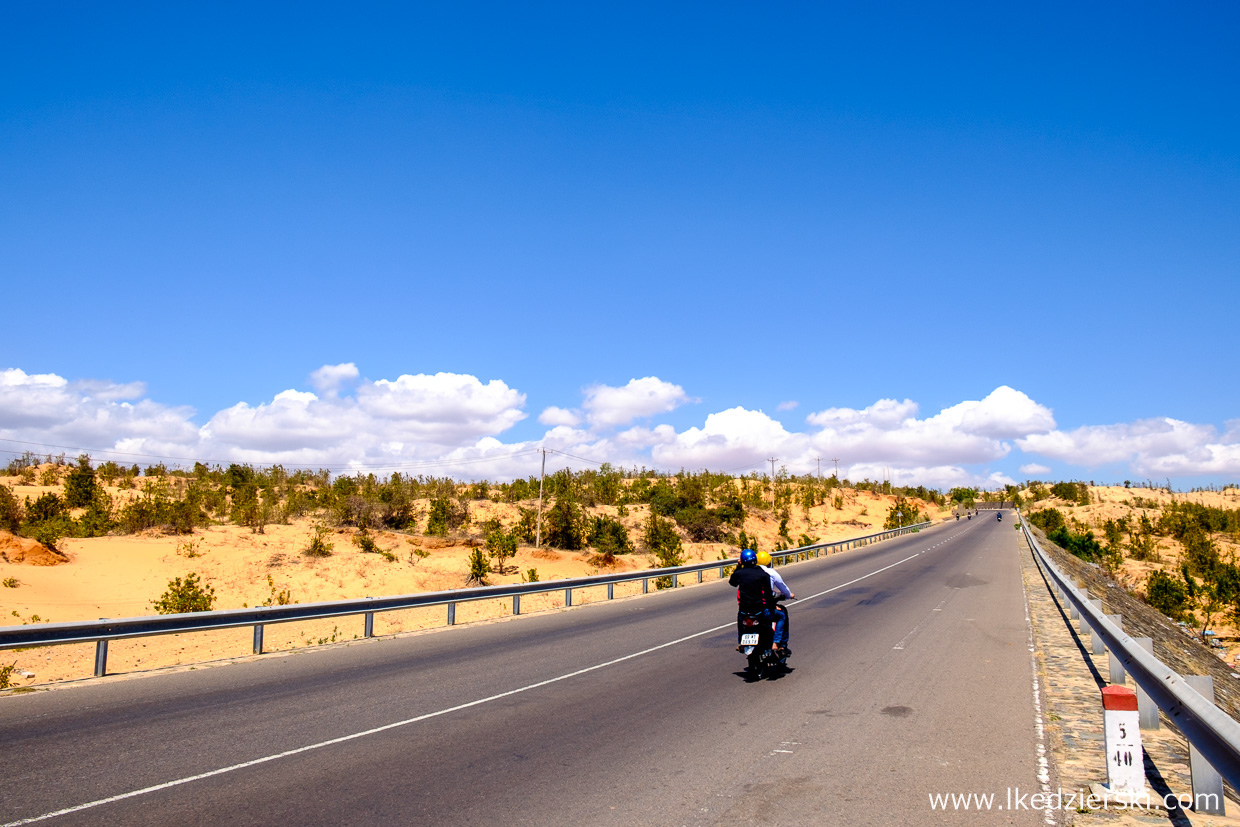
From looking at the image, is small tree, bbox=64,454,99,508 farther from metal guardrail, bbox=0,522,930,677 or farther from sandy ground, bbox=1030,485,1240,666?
sandy ground, bbox=1030,485,1240,666

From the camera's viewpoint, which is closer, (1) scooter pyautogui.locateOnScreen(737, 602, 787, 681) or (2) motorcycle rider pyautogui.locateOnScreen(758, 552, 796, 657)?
(1) scooter pyautogui.locateOnScreen(737, 602, 787, 681)

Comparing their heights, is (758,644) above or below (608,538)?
above

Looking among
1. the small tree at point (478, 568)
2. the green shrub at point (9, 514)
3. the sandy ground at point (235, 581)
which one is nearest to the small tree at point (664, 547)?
the sandy ground at point (235, 581)

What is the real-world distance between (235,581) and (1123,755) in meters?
30.0

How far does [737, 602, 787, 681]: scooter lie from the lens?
35.1ft

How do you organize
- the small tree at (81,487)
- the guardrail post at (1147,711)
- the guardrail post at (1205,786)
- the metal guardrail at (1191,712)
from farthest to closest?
the small tree at (81,487) < the guardrail post at (1147,711) < the guardrail post at (1205,786) < the metal guardrail at (1191,712)

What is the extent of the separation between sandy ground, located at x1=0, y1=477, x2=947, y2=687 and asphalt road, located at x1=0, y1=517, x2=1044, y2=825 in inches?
173

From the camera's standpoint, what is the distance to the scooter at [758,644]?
1070 centimetres

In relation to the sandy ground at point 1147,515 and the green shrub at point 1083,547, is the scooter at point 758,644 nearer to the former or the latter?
the sandy ground at point 1147,515

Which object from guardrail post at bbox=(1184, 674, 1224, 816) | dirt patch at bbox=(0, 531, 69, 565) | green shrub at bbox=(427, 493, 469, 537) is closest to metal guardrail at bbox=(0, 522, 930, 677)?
guardrail post at bbox=(1184, 674, 1224, 816)

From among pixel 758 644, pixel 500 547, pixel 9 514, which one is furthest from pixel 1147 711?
pixel 9 514

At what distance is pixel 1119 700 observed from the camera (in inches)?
216

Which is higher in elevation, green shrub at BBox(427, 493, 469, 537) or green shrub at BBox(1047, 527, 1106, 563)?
green shrub at BBox(427, 493, 469, 537)

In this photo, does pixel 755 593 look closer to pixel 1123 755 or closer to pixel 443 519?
pixel 1123 755
